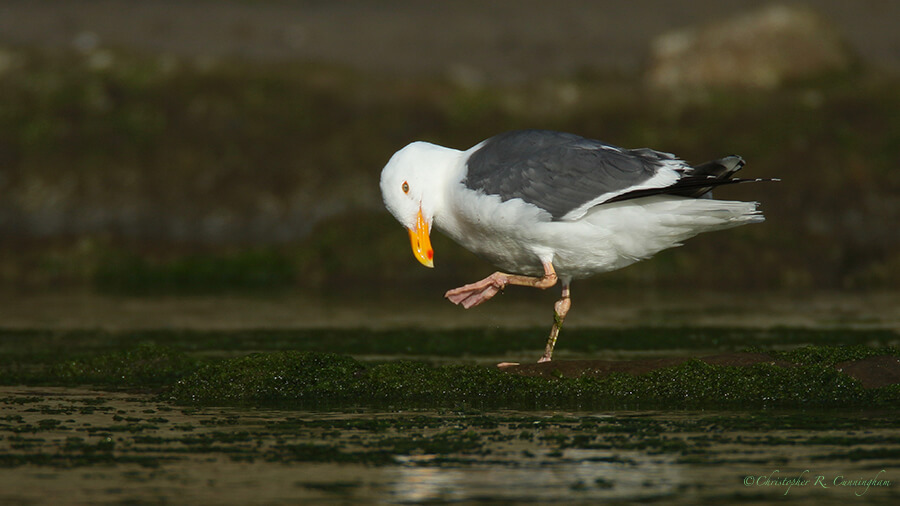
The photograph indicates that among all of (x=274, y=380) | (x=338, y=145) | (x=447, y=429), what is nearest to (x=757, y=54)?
(x=338, y=145)

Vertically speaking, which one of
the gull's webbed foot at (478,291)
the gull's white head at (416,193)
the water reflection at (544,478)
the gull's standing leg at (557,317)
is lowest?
the water reflection at (544,478)

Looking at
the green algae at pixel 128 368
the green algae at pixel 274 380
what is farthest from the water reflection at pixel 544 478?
the green algae at pixel 128 368

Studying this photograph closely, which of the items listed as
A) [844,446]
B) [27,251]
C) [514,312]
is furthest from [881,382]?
[27,251]

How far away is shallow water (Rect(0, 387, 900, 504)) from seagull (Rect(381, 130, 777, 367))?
1.42m

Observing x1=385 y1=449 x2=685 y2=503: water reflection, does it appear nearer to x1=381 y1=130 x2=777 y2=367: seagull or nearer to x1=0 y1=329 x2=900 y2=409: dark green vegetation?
x1=0 y1=329 x2=900 y2=409: dark green vegetation

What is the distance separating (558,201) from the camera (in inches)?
327

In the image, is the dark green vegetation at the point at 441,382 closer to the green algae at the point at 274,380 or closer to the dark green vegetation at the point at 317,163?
the green algae at the point at 274,380

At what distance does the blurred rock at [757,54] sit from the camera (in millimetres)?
23203

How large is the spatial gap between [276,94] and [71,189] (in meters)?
4.27

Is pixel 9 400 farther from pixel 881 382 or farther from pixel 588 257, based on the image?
pixel 881 382

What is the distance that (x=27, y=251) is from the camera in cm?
1978

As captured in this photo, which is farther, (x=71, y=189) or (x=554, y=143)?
(x=71, y=189)

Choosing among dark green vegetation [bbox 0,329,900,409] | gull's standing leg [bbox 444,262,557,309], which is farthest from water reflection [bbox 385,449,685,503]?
gull's standing leg [bbox 444,262,557,309]

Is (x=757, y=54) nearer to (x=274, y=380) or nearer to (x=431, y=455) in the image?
(x=274, y=380)
